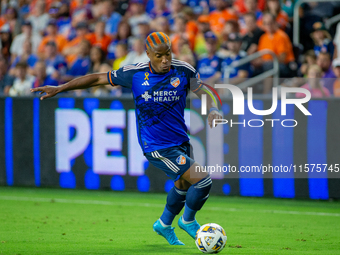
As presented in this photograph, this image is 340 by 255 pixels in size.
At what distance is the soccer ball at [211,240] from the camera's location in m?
5.21

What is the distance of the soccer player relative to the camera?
556 centimetres

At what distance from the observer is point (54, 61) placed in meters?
13.8

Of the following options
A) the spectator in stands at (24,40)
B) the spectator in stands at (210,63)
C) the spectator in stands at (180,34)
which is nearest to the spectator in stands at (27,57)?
the spectator in stands at (24,40)

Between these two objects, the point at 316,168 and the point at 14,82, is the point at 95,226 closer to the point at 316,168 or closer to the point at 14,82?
the point at 316,168

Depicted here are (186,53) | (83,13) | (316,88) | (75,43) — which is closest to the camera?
(316,88)

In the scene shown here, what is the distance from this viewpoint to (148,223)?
734 cm

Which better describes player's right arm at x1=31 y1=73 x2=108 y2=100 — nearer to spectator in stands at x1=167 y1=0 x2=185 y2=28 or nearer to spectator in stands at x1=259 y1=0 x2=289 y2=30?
spectator in stands at x1=259 y1=0 x2=289 y2=30

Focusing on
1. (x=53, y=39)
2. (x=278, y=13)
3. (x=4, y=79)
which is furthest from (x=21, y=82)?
(x=278, y=13)

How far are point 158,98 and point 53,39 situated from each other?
10.6m

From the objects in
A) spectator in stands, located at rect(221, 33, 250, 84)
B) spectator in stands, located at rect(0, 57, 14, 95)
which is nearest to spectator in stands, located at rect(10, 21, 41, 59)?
spectator in stands, located at rect(0, 57, 14, 95)

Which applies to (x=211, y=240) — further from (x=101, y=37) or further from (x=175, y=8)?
(x=101, y=37)

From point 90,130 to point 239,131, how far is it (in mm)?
2861

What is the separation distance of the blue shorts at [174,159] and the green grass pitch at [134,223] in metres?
0.85

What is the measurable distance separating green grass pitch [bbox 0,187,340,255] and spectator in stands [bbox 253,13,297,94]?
316 centimetres
